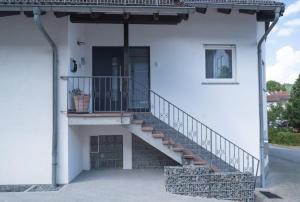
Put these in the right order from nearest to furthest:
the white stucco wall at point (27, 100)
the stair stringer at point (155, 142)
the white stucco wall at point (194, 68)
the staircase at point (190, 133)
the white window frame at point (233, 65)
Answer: the white stucco wall at point (27, 100)
the stair stringer at point (155, 142)
the staircase at point (190, 133)
the white stucco wall at point (194, 68)
the white window frame at point (233, 65)

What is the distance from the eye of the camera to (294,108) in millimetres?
36031

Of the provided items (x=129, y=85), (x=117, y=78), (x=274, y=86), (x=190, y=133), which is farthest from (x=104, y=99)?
(x=274, y=86)

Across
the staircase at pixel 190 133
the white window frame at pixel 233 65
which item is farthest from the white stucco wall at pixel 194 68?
the staircase at pixel 190 133

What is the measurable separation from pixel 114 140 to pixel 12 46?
13.6 ft

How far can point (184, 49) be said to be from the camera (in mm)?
11391

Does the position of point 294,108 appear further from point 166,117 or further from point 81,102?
point 81,102

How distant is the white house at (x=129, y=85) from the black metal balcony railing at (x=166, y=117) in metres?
0.03

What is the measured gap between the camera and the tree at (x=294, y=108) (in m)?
35.8

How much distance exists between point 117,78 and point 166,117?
1867 millimetres

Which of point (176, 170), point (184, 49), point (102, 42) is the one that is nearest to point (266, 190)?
point (176, 170)

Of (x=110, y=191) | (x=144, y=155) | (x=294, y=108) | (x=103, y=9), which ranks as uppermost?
(x=103, y=9)

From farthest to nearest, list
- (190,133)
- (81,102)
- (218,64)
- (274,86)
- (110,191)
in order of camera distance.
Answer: (274,86) < (218,64) < (190,133) < (81,102) < (110,191)

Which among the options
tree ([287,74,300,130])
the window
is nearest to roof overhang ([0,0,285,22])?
the window

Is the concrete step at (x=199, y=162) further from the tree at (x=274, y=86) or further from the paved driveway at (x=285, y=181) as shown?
the tree at (x=274, y=86)
